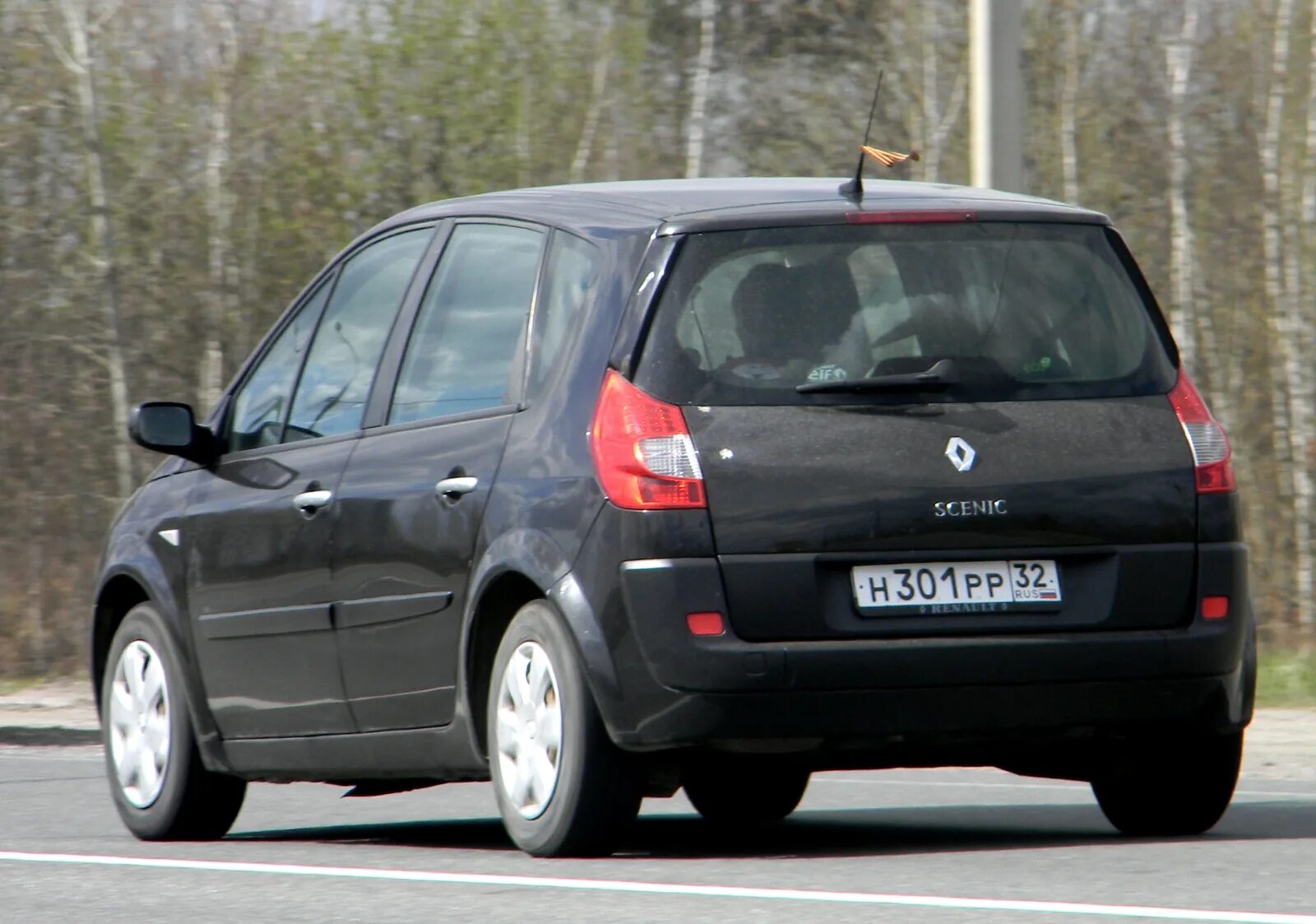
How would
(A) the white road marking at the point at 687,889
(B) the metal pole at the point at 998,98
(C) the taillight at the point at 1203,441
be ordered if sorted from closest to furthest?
(A) the white road marking at the point at 687,889 < (C) the taillight at the point at 1203,441 < (B) the metal pole at the point at 998,98

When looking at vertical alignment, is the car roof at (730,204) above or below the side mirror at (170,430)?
above

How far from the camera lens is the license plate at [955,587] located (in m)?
6.45

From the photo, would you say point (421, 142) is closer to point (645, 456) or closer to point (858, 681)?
point (645, 456)

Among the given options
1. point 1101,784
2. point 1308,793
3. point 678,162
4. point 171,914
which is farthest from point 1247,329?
point 171,914

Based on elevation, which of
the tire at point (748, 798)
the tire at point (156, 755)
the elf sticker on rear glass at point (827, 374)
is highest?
the elf sticker on rear glass at point (827, 374)

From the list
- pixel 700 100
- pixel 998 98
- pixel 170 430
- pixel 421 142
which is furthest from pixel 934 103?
pixel 170 430

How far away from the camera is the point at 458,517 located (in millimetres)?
6922

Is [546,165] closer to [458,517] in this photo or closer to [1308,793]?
[1308,793]

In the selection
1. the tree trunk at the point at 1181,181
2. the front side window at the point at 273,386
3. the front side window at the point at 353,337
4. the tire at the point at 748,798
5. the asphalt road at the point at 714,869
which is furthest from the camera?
the tree trunk at the point at 1181,181

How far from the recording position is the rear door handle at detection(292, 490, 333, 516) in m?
7.54

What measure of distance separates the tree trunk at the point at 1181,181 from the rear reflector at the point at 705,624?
10663mm

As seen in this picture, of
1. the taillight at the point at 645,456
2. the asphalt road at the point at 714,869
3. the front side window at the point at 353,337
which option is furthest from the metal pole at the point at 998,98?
the taillight at the point at 645,456

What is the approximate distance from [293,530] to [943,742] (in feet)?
7.02

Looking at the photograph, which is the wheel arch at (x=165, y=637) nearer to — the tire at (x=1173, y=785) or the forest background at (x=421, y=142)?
the tire at (x=1173, y=785)
